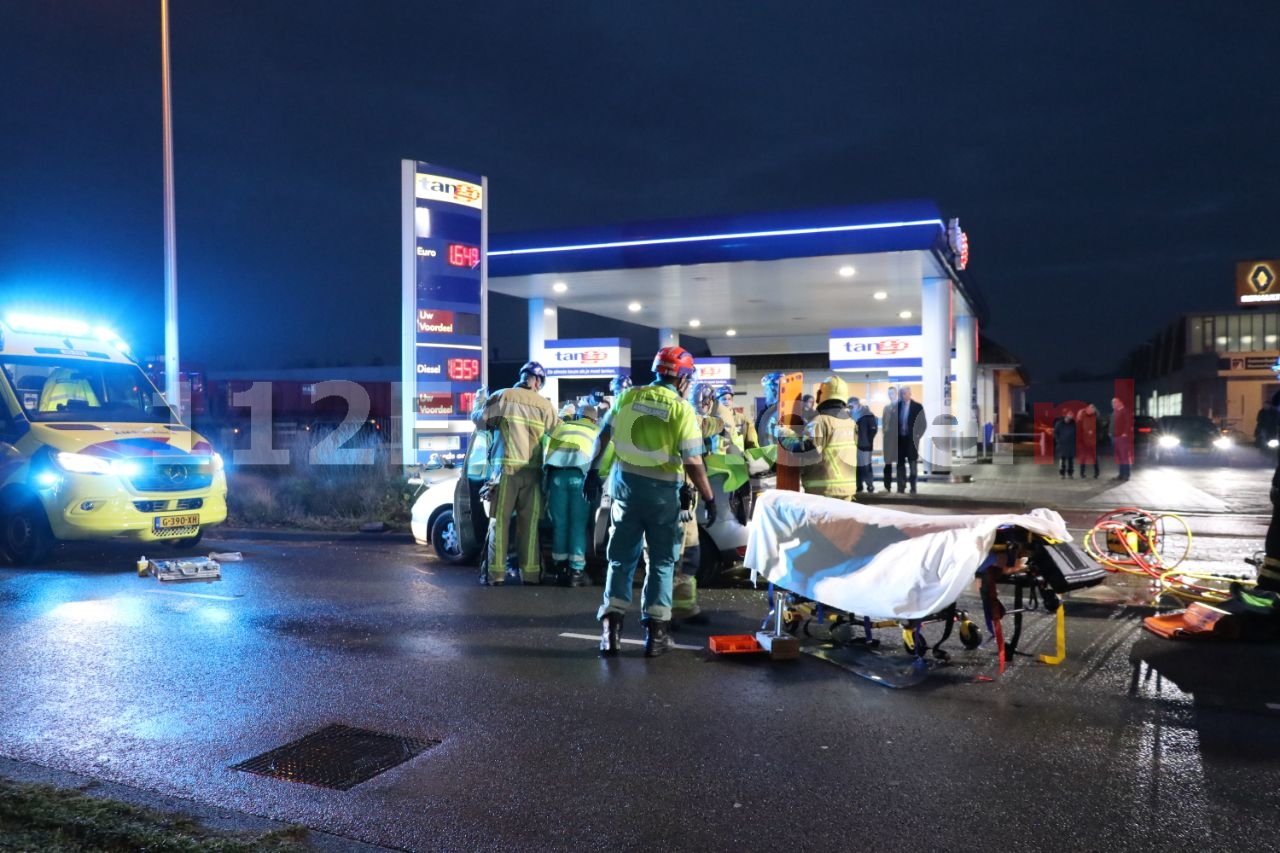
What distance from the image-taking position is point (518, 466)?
8828 mm

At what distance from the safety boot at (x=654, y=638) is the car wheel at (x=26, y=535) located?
7021mm

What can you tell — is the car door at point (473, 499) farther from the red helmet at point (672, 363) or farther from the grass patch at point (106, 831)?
the grass patch at point (106, 831)

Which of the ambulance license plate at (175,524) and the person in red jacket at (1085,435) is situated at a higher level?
the person in red jacket at (1085,435)

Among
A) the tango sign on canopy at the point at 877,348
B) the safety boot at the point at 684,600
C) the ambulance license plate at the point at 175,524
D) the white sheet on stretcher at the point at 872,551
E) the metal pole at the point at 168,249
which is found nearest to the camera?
the white sheet on stretcher at the point at 872,551

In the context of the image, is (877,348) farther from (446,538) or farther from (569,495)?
(569,495)

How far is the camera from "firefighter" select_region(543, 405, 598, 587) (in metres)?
8.91

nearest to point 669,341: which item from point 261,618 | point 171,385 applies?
point 171,385

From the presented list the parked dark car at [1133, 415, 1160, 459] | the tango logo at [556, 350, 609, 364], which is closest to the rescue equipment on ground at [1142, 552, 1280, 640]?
the tango logo at [556, 350, 609, 364]

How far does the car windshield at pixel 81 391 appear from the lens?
10.4m

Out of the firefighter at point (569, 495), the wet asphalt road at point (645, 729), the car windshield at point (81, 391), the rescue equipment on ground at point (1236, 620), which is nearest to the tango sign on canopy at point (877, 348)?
the firefighter at point (569, 495)

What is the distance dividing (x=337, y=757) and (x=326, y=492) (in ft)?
35.4

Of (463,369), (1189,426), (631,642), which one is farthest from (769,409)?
(1189,426)

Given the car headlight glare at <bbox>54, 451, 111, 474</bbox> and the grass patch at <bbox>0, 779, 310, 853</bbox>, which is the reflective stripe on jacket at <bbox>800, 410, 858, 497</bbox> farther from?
the car headlight glare at <bbox>54, 451, 111, 474</bbox>

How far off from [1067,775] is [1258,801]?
0.72 meters
